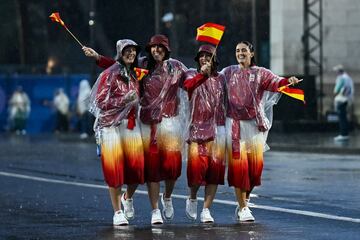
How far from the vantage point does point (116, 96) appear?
540 inches

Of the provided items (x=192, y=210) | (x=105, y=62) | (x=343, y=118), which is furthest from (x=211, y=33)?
(x=343, y=118)

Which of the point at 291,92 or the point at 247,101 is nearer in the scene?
the point at 247,101

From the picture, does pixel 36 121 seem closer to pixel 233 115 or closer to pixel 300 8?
pixel 300 8

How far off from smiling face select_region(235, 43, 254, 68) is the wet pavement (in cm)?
160

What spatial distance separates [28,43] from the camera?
66562 millimetres

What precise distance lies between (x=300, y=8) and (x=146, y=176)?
29985 mm

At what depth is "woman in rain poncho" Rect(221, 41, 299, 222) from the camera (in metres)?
13.8

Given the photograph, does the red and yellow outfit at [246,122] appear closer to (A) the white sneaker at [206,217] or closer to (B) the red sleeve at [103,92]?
(A) the white sneaker at [206,217]

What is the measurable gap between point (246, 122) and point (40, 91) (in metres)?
35.0

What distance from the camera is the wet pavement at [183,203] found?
12.9 m

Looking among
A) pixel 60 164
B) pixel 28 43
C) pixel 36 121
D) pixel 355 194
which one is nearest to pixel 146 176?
pixel 355 194

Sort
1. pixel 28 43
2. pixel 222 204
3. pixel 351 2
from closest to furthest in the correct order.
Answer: pixel 222 204, pixel 351 2, pixel 28 43

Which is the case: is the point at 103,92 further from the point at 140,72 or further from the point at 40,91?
the point at 40,91

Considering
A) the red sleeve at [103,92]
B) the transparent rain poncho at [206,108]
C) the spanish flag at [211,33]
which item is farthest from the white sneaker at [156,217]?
the spanish flag at [211,33]
